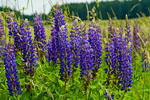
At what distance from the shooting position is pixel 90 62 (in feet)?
11.5

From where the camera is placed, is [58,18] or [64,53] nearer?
[64,53]

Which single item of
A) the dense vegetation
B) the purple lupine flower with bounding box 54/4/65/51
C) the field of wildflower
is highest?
the dense vegetation

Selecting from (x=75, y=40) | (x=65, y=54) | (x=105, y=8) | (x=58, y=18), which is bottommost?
(x=65, y=54)

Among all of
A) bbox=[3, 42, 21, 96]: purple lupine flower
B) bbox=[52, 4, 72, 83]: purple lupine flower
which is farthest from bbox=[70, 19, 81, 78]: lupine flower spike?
bbox=[3, 42, 21, 96]: purple lupine flower

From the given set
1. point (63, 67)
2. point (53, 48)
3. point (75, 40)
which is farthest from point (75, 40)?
point (53, 48)

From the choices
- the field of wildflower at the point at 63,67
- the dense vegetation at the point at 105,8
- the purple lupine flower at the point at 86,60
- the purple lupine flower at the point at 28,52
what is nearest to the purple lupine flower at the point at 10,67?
the field of wildflower at the point at 63,67

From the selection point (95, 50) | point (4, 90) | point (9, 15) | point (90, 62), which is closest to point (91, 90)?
point (90, 62)

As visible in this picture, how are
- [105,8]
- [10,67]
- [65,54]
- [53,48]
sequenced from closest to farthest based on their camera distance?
[10,67], [65,54], [53,48], [105,8]

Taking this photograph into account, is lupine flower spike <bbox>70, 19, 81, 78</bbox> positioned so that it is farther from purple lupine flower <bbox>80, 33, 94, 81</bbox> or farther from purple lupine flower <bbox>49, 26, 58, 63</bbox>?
purple lupine flower <bbox>49, 26, 58, 63</bbox>

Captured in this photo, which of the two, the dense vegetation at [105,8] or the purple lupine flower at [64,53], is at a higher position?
the dense vegetation at [105,8]

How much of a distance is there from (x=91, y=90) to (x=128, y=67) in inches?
27.3

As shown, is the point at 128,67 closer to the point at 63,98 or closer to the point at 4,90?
the point at 63,98

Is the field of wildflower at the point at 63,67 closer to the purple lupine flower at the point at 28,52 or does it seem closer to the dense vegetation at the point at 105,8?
the purple lupine flower at the point at 28,52

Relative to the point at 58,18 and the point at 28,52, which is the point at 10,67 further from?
the point at 58,18
